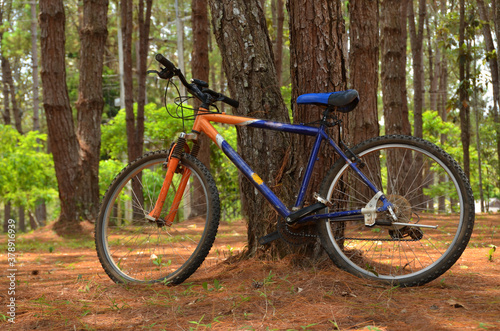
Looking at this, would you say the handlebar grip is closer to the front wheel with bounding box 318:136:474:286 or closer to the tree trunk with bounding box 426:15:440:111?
the front wheel with bounding box 318:136:474:286

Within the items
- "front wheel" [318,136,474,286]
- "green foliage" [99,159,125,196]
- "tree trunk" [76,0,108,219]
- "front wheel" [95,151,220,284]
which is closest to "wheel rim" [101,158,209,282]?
"front wheel" [95,151,220,284]

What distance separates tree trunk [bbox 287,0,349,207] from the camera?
3.24 m

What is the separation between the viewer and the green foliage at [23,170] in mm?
12423

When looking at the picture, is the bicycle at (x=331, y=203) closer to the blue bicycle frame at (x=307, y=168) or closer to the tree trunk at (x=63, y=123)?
the blue bicycle frame at (x=307, y=168)

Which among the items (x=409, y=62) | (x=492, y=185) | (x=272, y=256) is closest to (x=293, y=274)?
(x=272, y=256)

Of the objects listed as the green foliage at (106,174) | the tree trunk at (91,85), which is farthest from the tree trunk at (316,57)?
the green foliage at (106,174)

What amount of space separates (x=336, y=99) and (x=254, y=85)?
29.9 inches

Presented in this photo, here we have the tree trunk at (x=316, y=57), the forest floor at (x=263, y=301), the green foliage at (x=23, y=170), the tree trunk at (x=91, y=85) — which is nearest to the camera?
the forest floor at (x=263, y=301)

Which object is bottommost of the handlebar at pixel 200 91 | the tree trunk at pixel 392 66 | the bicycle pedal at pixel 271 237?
the bicycle pedal at pixel 271 237

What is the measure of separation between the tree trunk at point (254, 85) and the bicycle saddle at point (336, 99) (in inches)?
19.0

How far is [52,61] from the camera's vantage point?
23.9 ft

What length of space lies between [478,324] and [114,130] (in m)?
15.5

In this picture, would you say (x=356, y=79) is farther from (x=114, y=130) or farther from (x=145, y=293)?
(x=114, y=130)

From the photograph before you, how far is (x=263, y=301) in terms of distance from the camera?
258 cm
